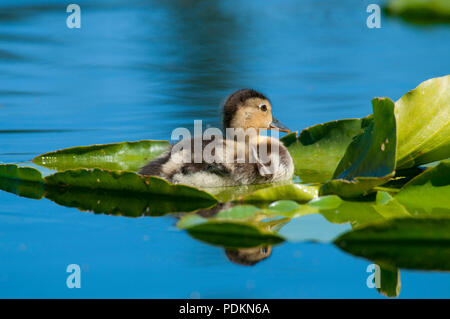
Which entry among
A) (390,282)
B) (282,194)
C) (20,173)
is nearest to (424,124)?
(282,194)

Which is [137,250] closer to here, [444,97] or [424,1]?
[444,97]

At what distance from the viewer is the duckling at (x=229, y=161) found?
3.95 metres

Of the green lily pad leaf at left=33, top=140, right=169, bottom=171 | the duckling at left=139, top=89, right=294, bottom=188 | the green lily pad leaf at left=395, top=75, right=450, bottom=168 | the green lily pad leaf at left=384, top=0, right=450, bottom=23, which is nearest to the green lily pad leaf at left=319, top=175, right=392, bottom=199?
the green lily pad leaf at left=395, top=75, right=450, bottom=168

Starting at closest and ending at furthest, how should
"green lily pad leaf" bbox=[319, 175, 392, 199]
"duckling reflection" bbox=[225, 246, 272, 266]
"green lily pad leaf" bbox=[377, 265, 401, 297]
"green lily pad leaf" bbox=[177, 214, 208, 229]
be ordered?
"green lily pad leaf" bbox=[377, 265, 401, 297] → "duckling reflection" bbox=[225, 246, 272, 266] → "green lily pad leaf" bbox=[177, 214, 208, 229] → "green lily pad leaf" bbox=[319, 175, 392, 199]

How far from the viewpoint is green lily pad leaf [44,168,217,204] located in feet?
11.8

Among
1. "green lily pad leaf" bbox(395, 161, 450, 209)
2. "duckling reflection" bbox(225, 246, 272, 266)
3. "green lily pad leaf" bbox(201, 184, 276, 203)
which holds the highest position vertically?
"green lily pad leaf" bbox(201, 184, 276, 203)

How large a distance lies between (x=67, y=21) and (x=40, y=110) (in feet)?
20.9

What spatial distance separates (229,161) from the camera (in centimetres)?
400

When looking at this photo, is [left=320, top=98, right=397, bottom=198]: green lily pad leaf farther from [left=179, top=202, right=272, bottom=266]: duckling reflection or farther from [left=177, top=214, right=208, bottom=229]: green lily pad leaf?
[left=177, top=214, right=208, bottom=229]: green lily pad leaf

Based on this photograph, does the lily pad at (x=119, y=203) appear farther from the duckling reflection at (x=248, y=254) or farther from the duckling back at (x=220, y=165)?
the duckling reflection at (x=248, y=254)

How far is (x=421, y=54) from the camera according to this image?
8.91 metres

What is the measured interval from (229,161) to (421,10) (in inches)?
371

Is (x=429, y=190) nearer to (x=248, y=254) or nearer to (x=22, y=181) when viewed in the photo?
(x=248, y=254)

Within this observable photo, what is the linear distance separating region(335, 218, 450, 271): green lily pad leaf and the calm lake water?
71mm
